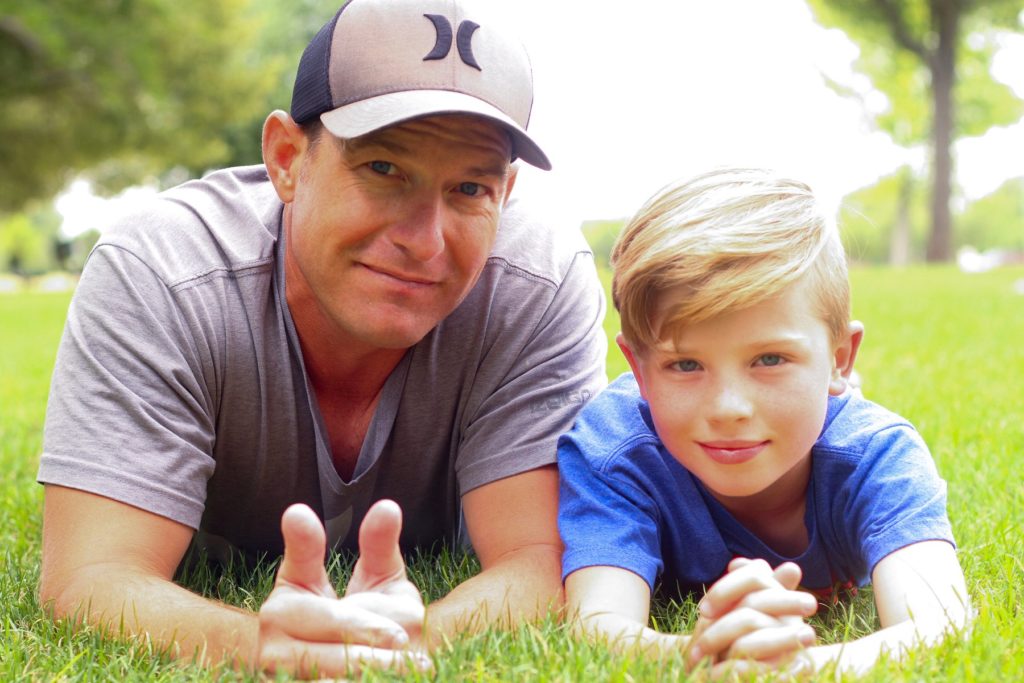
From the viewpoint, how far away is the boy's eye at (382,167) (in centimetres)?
247

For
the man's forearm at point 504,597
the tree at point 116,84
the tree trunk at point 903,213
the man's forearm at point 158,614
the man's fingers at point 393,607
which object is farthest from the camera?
the tree trunk at point 903,213

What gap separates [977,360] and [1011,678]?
15.8ft

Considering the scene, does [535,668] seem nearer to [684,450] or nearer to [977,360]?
[684,450]

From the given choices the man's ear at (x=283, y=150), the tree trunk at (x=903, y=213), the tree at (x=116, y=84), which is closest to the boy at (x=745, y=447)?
the man's ear at (x=283, y=150)

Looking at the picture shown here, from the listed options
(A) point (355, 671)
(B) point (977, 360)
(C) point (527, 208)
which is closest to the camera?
(A) point (355, 671)

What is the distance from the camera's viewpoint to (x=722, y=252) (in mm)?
2287

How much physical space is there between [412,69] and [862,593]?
1639mm

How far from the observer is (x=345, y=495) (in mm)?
2832

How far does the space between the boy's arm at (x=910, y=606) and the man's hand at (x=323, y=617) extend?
740 millimetres

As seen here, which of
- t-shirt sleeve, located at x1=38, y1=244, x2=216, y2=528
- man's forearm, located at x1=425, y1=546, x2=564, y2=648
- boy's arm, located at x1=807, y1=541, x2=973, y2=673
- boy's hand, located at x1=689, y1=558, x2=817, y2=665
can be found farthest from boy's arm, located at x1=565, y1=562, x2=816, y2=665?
t-shirt sleeve, located at x1=38, y1=244, x2=216, y2=528

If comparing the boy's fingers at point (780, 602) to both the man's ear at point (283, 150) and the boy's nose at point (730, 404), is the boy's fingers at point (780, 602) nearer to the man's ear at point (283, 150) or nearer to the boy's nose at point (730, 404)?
the boy's nose at point (730, 404)

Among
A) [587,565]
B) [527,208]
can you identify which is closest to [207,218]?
[527,208]

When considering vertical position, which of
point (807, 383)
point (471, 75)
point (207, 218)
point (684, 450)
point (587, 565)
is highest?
point (471, 75)

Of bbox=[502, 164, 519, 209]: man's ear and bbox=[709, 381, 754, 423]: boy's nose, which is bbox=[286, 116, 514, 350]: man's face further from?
bbox=[709, 381, 754, 423]: boy's nose
